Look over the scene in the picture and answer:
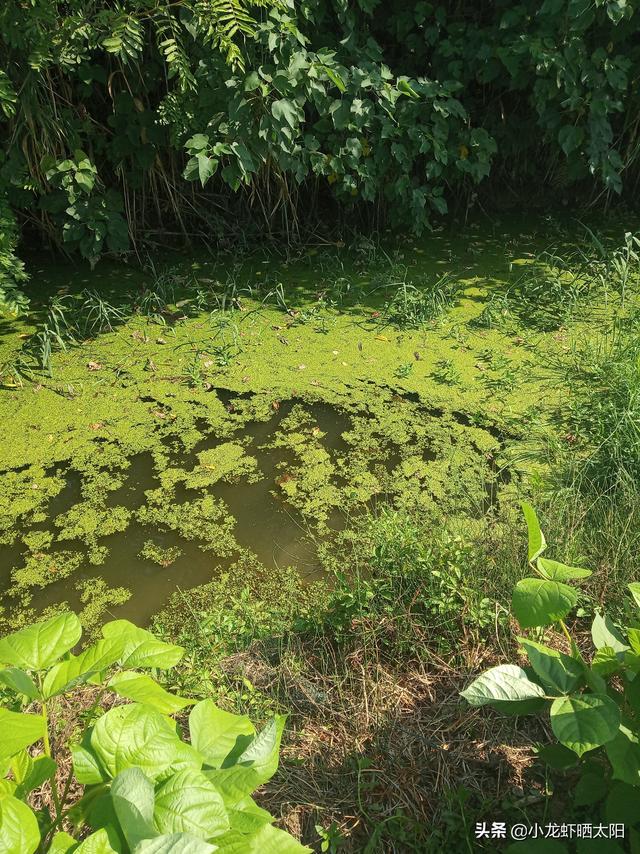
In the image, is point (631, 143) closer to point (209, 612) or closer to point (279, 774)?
point (209, 612)

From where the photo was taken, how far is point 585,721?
3.15ft

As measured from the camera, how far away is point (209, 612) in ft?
6.90

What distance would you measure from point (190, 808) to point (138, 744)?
0.10 meters

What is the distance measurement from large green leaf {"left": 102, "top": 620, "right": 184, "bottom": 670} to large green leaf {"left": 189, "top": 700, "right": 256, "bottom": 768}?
0.08m

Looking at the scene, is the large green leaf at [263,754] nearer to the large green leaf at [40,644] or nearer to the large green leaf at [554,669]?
the large green leaf at [40,644]

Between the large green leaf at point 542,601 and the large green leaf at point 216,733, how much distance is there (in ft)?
1.58

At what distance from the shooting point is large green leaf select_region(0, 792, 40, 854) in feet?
2.04

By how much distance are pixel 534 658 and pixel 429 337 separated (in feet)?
8.68

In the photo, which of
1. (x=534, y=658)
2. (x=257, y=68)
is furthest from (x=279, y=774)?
(x=257, y=68)

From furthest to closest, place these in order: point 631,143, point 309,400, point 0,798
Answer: point 631,143 < point 309,400 < point 0,798

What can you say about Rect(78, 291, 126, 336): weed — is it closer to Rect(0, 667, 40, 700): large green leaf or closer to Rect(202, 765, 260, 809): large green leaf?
Rect(0, 667, 40, 700): large green leaf

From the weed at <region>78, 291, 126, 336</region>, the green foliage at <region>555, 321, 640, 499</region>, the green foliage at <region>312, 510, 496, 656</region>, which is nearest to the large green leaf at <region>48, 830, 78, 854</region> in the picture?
the green foliage at <region>312, 510, 496, 656</region>

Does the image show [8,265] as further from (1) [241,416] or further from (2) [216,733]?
(2) [216,733]

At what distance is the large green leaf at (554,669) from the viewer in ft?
3.37
